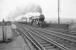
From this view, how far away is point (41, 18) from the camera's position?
21406mm

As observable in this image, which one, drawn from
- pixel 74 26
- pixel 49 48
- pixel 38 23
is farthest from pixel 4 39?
pixel 38 23

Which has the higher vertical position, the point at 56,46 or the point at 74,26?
the point at 74,26

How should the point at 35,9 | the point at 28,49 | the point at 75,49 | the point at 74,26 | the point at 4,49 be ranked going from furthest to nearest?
the point at 35,9
the point at 74,26
the point at 4,49
the point at 28,49
the point at 75,49

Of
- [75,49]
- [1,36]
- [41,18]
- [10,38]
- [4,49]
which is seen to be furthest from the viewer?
[41,18]

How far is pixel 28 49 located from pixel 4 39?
4094 millimetres

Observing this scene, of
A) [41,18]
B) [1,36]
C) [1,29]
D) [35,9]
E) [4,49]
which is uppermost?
[35,9]

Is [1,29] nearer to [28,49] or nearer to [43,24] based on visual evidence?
[28,49]

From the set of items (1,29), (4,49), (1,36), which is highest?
(1,29)

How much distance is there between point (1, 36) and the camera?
1027 centimetres

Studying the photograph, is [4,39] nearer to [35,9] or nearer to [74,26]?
[74,26]

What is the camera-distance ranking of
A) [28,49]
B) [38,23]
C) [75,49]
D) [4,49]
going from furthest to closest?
1. [38,23]
2. [4,49]
3. [28,49]
4. [75,49]

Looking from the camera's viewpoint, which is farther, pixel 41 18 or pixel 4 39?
pixel 41 18

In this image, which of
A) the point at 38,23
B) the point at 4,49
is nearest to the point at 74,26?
the point at 38,23

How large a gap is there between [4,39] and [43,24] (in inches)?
510
